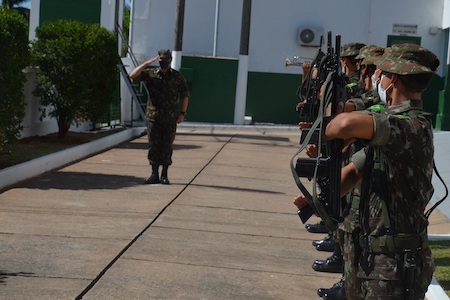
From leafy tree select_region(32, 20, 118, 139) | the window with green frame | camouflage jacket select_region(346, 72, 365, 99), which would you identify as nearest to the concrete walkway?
camouflage jacket select_region(346, 72, 365, 99)

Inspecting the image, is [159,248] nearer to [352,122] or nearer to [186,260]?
[186,260]

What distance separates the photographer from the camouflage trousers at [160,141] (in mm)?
12773

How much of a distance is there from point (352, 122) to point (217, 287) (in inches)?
137

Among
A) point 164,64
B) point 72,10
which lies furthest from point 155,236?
point 72,10

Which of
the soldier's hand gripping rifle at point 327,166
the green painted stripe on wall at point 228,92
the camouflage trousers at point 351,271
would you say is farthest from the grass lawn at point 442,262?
the green painted stripe on wall at point 228,92

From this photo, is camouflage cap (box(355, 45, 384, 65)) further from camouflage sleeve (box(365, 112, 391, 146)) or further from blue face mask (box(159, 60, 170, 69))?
blue face mask (box(159, 60, 170, 69))

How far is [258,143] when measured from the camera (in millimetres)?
21453

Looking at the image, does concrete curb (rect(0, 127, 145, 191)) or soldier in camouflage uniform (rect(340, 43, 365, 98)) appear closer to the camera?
soldier in camouflage uniform (rect(340, 43, 365, 98))

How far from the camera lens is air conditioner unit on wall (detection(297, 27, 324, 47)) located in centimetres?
2773

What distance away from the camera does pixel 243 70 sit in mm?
26953

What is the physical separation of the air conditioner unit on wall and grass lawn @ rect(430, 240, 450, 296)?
18.5 metres

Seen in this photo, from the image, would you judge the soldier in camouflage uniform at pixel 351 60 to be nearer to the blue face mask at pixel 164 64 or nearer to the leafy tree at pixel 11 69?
the blue face mask at pixel 164 64

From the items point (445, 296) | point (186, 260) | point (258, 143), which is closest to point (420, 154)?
point (445, 296)

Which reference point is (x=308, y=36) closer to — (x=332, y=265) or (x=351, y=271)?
(x=332, y=265)
